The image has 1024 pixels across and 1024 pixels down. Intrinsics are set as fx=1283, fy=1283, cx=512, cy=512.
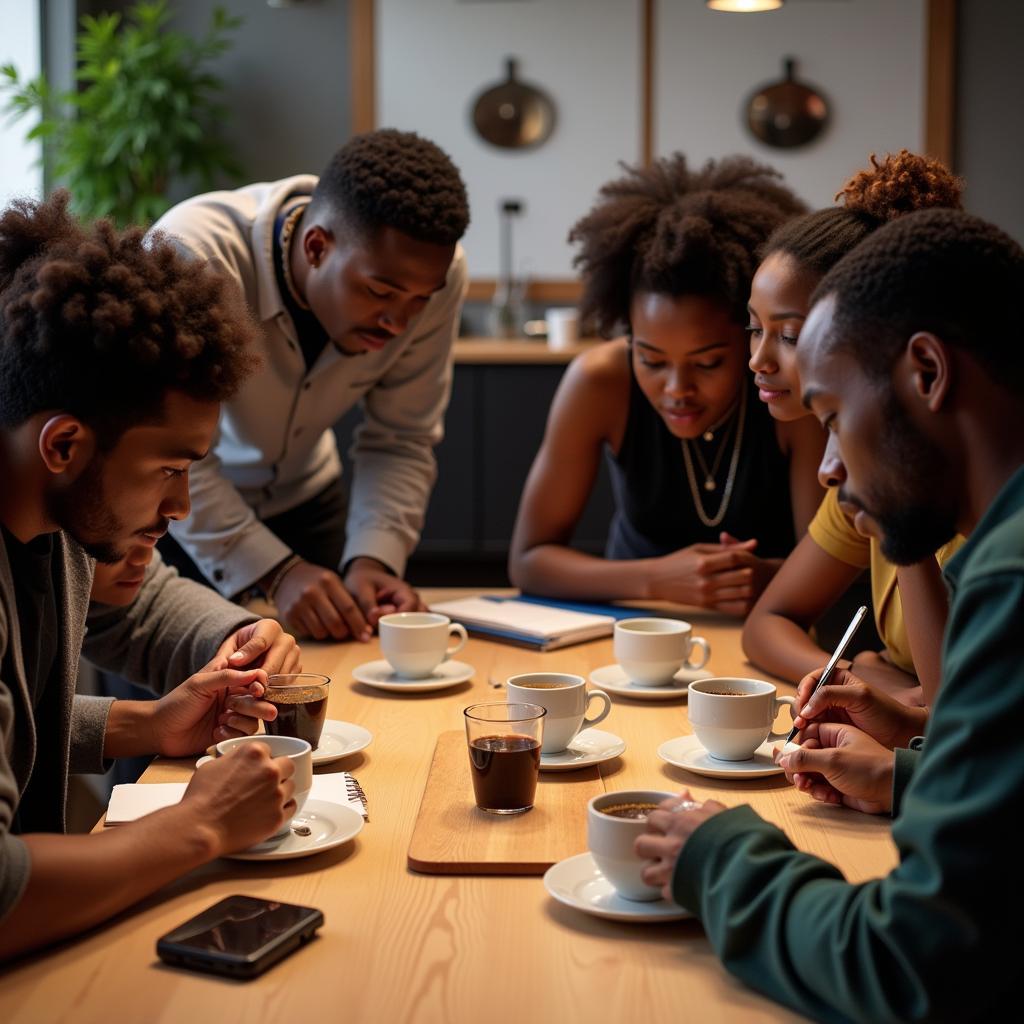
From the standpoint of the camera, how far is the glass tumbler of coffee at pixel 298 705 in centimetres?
146

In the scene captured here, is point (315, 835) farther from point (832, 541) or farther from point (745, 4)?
point (745, 4)

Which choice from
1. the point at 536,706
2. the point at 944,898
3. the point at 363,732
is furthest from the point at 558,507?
the point at 944,898

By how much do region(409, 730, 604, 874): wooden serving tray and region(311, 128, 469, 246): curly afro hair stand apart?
0.99 meters

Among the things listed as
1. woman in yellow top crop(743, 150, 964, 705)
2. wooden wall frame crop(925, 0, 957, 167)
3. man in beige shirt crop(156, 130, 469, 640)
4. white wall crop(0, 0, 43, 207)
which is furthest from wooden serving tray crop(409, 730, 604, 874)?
wooden wall frame crop(925, 0, 957, 167)

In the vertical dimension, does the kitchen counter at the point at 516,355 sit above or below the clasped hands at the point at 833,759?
above

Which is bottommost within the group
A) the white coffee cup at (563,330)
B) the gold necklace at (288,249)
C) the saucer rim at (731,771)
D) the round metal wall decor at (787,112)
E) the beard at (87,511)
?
the saucer rim at (731,771)

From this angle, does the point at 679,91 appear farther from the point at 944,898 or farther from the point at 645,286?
the point at 944,898

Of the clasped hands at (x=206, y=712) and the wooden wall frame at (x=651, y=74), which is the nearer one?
the clasped hands at (x=206, y=712)

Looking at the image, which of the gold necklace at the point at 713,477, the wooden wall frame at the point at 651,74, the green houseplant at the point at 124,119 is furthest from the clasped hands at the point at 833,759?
the wooden wall frame at the point at 651,74

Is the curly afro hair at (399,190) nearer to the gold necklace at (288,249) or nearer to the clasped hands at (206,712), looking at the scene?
the gold necklace at (288,249)

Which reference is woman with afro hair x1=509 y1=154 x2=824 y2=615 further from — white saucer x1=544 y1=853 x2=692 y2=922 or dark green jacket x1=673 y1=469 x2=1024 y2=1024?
dark green jacket x1=673 y1=469 x2=1024 y2=1024

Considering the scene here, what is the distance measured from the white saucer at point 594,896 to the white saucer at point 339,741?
0.39 m

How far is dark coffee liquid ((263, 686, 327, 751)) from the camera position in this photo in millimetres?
1456

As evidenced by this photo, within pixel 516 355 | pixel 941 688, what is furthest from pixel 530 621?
pixel 516 355
